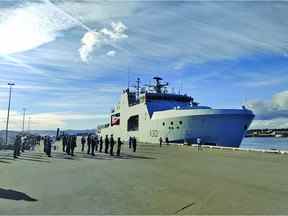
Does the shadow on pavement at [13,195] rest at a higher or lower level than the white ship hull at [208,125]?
lower

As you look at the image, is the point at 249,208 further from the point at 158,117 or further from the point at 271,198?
the point at 158,117

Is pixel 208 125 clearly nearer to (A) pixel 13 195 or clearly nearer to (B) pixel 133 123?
(B) pixel 133 123

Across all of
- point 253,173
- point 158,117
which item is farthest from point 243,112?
point 253,173

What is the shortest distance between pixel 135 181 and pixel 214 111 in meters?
28.8

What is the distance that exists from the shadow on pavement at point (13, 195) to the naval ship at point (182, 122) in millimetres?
26659

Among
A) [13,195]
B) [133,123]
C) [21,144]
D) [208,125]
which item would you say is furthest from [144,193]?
[133,123]

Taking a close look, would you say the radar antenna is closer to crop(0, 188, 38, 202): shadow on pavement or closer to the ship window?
the ship window

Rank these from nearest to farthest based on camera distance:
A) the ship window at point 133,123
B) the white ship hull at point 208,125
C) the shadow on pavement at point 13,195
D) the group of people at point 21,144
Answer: the shadow on pavement at point 13,195 → the group of people at point 21,144 → the white ship hull at point 208,125 → the ship window at point 133,123

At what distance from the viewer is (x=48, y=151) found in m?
27.6

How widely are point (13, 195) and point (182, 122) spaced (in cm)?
3312

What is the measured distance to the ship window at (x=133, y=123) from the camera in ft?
175

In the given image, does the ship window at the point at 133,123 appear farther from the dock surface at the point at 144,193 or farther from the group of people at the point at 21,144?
the dock surface at the point at 144,193

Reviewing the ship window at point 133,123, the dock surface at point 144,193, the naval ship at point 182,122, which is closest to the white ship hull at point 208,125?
the naval ship at point 182,122

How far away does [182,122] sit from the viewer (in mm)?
42438
